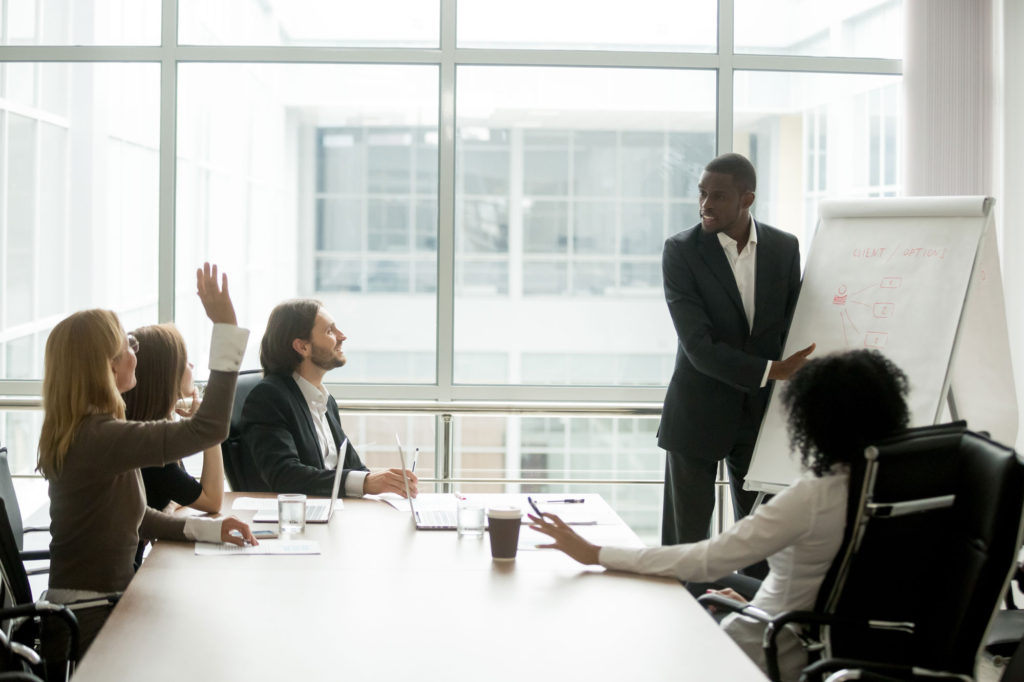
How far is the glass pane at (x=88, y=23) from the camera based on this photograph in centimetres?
458

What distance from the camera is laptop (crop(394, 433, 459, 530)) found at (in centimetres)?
266

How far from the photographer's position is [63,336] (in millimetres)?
2332

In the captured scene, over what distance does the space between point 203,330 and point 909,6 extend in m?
3.36

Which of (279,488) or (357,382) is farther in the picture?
(357,382)

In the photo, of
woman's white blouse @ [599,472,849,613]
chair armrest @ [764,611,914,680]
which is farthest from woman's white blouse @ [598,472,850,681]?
chair armrest @ [764,611,914,680]

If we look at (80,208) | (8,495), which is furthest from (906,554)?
(80,208)

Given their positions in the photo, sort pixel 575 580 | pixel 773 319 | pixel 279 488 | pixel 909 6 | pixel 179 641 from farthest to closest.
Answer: pixel 909 6, pixel 773 319, pixel 279 488, pixel 575 580, pixel 179 641

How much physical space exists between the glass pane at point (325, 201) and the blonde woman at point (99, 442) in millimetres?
2392

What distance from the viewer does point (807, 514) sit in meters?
2.14

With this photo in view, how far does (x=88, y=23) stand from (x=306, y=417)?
2437mm

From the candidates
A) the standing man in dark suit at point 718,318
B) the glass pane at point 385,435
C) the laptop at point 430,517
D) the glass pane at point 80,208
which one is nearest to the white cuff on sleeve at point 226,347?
the laptop at point 430,517

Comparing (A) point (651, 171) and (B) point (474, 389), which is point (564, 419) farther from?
(A) point (651, 171)

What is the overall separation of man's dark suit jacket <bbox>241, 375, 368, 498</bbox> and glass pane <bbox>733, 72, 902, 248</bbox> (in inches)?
96.9

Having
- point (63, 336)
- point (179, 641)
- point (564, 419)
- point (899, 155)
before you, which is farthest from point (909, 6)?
point (179, 641)
